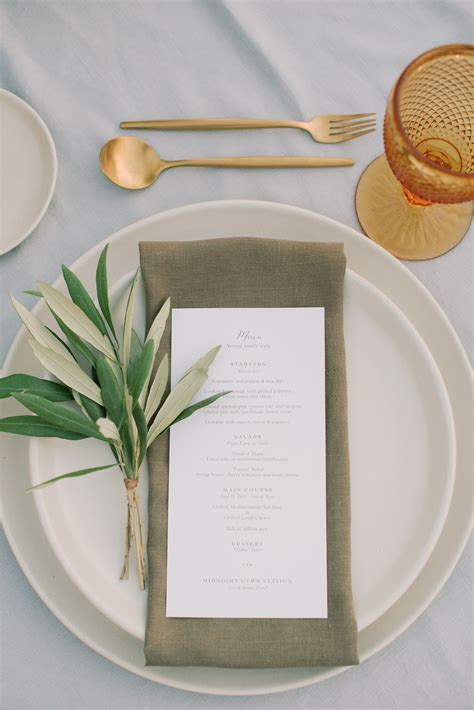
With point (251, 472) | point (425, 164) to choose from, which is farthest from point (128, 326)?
point (425, 164)

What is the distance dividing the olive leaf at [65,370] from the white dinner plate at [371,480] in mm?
61

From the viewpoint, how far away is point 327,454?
22.3 inches

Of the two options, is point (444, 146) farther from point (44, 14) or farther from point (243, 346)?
point (44, 14)

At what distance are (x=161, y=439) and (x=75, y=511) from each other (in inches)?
3.8

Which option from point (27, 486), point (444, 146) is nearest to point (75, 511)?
point (27, 486)

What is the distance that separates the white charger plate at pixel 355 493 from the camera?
1.84 ft

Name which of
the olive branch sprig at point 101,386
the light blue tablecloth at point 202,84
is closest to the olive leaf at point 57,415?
the olive branch sprig at point 101,386

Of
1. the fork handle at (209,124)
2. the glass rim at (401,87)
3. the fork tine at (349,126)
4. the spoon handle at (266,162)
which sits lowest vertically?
the spoon handle at (266,162)

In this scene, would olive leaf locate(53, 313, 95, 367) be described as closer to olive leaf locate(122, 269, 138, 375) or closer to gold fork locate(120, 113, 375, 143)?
olive leaf locate(122, 269, 138, 375)

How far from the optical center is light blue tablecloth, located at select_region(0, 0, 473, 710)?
0.65 m

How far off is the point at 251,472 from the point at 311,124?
1.13 ft

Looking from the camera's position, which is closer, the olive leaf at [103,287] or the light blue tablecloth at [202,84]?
the olive leaf at [103,287]

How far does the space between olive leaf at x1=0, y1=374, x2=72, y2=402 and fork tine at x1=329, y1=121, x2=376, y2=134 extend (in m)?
0.36

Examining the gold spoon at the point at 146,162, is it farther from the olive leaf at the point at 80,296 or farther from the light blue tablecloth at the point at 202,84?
the olive leaf at the point at 80,296
